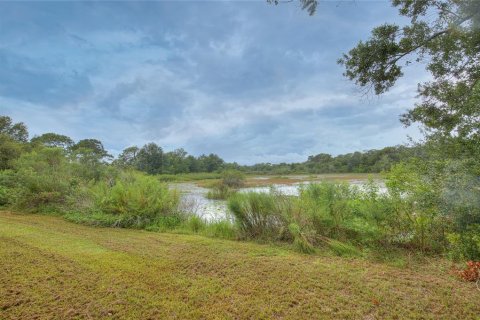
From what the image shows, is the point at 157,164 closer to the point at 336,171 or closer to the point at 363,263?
the point at 336,171

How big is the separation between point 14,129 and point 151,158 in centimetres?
2138

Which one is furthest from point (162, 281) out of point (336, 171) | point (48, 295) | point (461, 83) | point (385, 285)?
point (336, 171)

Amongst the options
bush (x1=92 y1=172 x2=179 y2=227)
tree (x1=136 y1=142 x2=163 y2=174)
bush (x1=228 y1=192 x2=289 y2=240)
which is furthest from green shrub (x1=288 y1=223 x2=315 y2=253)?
tree (x1=136 y1=142 x2=163 y2=174)

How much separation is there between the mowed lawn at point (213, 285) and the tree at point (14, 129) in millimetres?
27961

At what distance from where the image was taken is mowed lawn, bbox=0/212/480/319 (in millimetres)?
2480

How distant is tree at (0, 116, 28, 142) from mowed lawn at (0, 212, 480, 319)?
28.0 metres

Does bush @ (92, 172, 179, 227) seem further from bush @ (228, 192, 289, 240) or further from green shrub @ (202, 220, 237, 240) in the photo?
bush @ (228, 192, 289, 240)

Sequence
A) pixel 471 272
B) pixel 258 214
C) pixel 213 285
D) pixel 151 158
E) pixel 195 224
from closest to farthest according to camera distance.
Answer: pixel 213 285, pixel 471 272, pixel 258 214, pixel 195 224, pixel 151 158

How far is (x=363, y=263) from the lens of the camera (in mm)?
3779

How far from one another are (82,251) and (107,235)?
1.30m

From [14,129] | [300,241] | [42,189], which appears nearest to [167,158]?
[14,129]

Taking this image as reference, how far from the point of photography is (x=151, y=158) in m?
47.0

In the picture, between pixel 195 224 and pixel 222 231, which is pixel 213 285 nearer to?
pixel 222 231

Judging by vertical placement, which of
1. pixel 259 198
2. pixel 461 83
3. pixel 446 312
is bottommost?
pixel 446 312
